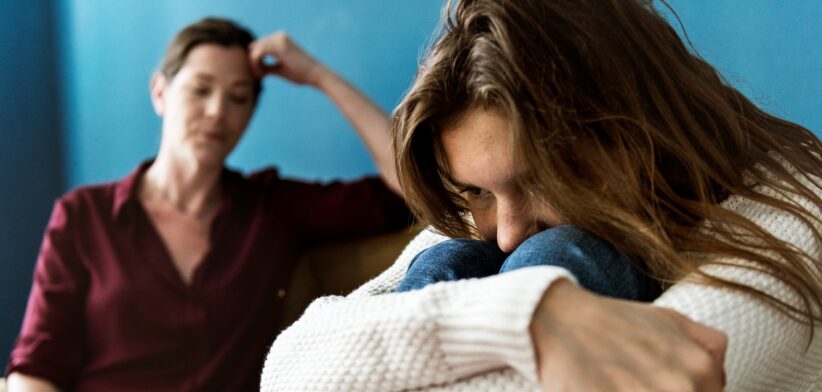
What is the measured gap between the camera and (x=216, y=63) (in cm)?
168

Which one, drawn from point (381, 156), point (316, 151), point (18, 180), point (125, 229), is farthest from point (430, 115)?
point (18, 180)

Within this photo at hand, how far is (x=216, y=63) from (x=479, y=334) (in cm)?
131

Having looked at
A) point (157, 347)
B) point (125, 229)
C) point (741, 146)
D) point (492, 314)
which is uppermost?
point (741, 146)

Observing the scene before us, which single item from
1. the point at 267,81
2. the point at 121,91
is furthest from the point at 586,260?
the point at 121,91

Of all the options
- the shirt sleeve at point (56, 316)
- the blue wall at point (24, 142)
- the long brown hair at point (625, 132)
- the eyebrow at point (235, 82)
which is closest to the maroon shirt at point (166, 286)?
the shirt sleeve at point (56, 316)

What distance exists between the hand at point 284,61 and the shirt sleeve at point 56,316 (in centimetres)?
51

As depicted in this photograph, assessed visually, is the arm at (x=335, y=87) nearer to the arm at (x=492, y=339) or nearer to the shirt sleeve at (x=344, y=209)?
the shirt sleeve at (x=344, y=209)

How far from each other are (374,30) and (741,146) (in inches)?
45.9

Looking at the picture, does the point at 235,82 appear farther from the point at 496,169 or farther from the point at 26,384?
the point at 496,169

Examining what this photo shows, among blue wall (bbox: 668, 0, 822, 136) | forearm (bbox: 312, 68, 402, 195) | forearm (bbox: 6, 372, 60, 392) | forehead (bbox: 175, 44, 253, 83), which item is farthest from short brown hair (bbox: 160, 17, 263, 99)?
blue wall (bbox: 668, 0, 822, 136)

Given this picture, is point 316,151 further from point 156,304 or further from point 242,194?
point 156,304

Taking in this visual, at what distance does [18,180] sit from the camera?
228 cm

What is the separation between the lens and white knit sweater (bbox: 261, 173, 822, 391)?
1.63ft

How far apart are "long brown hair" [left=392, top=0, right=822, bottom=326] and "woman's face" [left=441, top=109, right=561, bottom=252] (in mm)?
11
